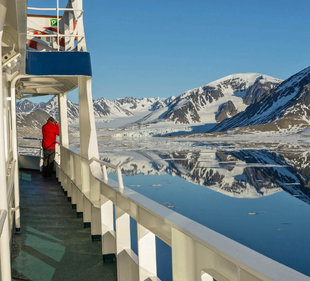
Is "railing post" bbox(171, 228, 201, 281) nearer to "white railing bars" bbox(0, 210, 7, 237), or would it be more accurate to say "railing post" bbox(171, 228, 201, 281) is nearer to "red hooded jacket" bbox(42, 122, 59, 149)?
"white railing bars" bbox(0, 210, 7, 237)

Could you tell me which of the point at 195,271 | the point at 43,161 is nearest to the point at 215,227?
the point at 43,161

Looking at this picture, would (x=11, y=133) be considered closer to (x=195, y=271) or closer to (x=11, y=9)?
(x=11, y=9)

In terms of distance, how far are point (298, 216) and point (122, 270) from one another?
1475 cm

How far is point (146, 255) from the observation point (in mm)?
2996

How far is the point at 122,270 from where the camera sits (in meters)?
3.80

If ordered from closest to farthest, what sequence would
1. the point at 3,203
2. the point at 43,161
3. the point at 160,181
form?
1. the point at 3,203
2. the point at 43,161
3. the point at 160,181

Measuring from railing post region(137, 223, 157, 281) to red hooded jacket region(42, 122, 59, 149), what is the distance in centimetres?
885

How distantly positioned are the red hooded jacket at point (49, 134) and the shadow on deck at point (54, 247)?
3145 mm

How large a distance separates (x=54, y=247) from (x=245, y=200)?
1743cm

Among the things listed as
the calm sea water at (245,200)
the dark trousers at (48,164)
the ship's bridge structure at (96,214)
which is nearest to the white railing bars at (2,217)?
the ship's bridge structure at (96,214)

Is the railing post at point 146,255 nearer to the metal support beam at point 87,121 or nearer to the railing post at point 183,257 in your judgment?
the railing post at point 183,257

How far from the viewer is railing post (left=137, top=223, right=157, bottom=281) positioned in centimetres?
297

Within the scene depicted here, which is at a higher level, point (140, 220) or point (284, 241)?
point (140, 220)

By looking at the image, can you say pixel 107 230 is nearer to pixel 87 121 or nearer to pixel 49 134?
pixel 87 121
